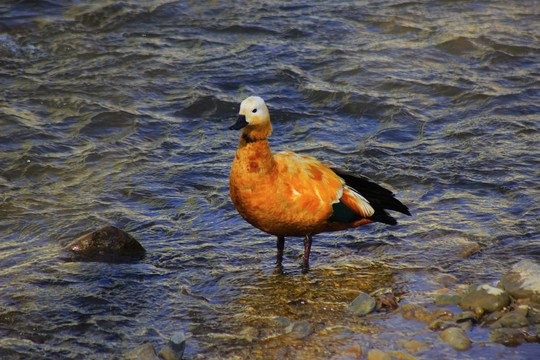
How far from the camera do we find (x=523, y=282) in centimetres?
543

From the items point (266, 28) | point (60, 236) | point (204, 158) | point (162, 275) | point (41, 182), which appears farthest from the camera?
point (266, 28)

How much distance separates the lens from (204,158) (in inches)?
362

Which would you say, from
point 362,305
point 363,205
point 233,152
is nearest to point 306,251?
point 363,205

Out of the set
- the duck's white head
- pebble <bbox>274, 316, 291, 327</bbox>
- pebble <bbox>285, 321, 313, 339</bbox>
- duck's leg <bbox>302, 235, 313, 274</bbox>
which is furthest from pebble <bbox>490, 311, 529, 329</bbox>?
the duck's white head

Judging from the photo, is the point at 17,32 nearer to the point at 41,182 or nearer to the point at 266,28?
the point at 266,28

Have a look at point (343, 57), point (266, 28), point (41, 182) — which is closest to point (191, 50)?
point (266, 28)

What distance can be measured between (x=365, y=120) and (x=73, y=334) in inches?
267

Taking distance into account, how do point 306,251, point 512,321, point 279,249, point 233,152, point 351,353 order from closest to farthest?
point 351,353, point 512,321, point 306,251, point 279,249, point 233,152

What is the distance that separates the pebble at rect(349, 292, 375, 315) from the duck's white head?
1.69 meters

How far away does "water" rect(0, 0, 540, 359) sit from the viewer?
5539 mm

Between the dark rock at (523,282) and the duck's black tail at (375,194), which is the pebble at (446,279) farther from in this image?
the duck's black tail at (375,194)

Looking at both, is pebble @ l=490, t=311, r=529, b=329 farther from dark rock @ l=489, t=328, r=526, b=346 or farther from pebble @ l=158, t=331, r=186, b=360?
pebble @ l=158, t=331, r=186, b=360

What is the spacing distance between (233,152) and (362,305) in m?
4.37

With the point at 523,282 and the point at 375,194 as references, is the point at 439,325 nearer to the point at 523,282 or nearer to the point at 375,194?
the point at 523,282
